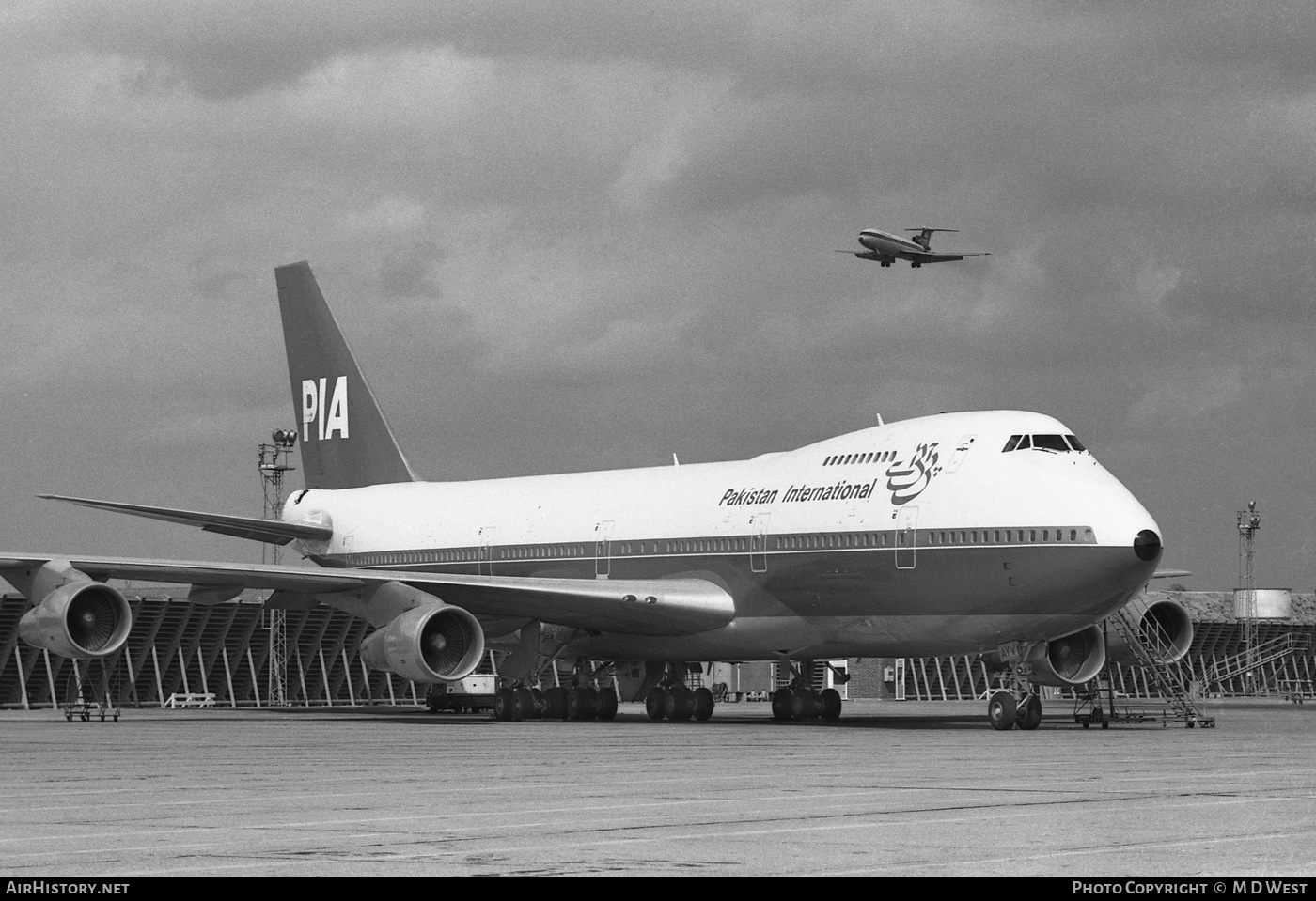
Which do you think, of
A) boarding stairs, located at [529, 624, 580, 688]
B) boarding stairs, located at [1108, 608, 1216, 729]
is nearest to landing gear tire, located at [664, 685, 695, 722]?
boarding stairs, located at [529, 624, 580, 688]

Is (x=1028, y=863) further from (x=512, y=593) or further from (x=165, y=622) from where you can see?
(x=165, y=622)

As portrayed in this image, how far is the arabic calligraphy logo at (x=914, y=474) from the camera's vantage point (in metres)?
30.3

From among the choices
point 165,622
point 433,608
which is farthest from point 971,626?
point 165,622

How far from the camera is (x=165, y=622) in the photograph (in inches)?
2101

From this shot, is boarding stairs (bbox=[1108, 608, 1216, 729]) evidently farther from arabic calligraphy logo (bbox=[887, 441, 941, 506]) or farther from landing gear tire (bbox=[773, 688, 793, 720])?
landing gear tire (bbox=[773, 688, 793, 720])

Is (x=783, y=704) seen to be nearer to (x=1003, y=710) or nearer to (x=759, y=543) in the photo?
(x=759, y=543)

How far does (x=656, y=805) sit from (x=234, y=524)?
25838mm

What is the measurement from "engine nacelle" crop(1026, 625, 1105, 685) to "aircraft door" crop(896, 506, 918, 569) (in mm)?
3473

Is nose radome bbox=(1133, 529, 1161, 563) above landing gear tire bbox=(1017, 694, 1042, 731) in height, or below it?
above

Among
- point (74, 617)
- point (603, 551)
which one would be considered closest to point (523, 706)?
point (603, 551)

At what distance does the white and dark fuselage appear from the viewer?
28.7m

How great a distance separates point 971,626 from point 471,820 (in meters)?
18.0

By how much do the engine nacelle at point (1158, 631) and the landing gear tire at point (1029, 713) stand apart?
3637 millimetres

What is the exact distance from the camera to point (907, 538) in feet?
98.6
